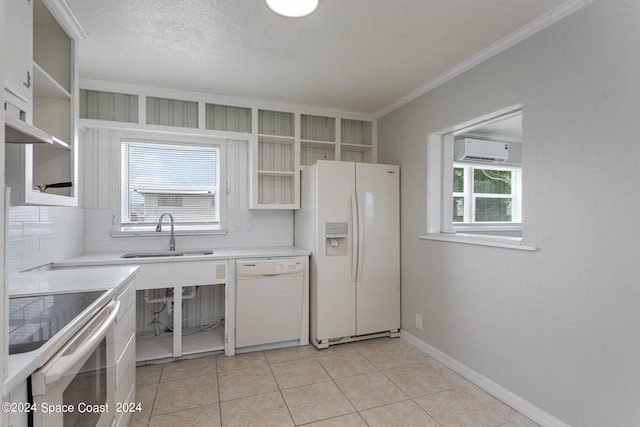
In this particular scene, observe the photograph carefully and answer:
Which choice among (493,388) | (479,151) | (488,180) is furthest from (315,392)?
(488,180)

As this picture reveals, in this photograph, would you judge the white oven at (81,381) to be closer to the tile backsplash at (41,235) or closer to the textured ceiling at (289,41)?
the tile backsplash at (41,235)

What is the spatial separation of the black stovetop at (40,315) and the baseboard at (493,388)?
248 cm

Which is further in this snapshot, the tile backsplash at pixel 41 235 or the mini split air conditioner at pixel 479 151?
the mini split air conditioner at pixel 479 151

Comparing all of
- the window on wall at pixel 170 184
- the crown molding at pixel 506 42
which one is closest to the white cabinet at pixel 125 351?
the window on wall at pixel 170 184

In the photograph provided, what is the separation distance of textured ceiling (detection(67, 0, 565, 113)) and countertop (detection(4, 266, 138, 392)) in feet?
5.04

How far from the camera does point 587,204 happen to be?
1747 millimetres

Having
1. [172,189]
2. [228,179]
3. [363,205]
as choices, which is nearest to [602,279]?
[363,205]

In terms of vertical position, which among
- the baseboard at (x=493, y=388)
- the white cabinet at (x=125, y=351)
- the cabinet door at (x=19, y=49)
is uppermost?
the cabinet door at (x=19, y=49)

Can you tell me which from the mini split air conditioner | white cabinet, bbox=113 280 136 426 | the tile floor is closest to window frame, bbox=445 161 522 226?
the mini split air conditioner

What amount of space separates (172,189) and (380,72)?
2.28 meters

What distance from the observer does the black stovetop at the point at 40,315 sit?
38.6 inches

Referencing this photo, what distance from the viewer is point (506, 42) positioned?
7.16ft

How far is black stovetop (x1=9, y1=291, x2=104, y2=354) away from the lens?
98cm

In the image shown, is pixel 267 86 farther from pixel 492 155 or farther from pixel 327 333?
pixel 492 155
